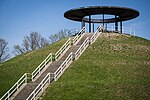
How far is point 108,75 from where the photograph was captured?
31297 mm

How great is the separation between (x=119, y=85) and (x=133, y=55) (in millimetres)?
11866

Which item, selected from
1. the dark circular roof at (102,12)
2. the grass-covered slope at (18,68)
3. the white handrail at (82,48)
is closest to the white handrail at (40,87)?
the grass-covered slope at (18,68)

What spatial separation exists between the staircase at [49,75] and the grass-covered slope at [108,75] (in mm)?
681

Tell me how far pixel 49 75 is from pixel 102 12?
23760 mm

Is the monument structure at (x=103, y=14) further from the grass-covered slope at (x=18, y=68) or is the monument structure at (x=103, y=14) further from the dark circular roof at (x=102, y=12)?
the grass-covered slope at (x=18, y=68)

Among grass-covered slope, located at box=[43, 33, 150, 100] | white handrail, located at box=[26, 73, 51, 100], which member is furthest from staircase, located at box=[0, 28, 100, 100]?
grass-covered slope, located at box=[43, 33, 150, 100]

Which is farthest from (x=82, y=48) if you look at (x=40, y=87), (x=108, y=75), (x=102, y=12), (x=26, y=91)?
(x=26, y=91)

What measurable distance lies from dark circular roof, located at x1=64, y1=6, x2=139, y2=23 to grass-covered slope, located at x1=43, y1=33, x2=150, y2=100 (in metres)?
5.85

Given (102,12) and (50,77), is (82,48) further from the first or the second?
(102,12)

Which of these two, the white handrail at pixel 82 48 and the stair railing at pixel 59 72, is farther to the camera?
the white handrail at pixel 82 48

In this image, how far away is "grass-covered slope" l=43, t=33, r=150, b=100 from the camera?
1033 inches

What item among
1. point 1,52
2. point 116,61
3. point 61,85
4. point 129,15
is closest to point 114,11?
point 129,15

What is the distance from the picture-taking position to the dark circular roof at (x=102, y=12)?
47562 millimetres

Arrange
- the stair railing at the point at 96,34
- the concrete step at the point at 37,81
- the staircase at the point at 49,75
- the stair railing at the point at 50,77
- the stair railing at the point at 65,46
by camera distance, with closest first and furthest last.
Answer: the stair railing at the point at 50,77
the staircase at the point at 49,75
the concrete step at the point at 37,81
the stair railing at the point at 65,46
the stair railing at the point at 96,34
